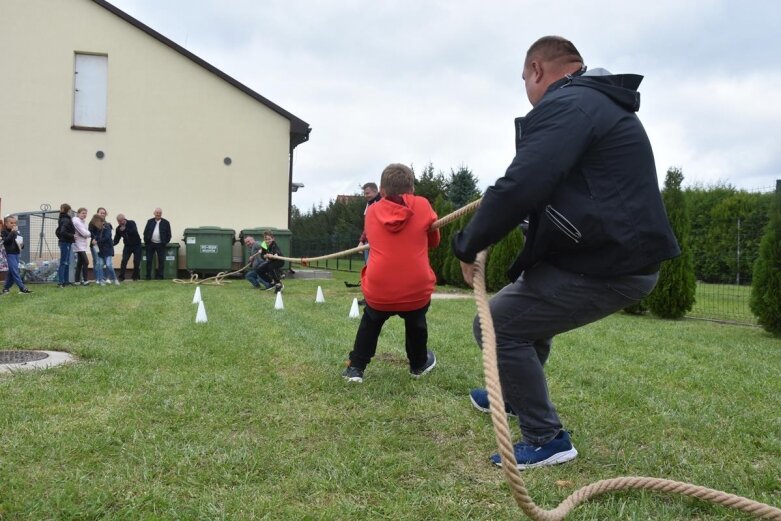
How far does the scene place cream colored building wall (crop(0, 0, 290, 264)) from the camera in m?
17.0

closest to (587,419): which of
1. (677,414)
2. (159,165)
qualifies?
(677,414)

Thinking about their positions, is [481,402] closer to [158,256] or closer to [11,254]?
[11,254]

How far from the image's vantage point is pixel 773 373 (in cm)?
505

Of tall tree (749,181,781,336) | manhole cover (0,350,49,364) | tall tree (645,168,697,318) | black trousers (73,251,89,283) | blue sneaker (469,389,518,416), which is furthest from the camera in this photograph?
black trousers (73,251,89,283)

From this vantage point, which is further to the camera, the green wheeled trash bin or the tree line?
the green wheeled trash bin

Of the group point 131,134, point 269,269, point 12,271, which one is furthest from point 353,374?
point 131,134

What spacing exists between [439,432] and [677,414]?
154cm

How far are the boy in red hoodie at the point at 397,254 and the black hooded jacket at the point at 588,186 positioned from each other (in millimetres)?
1532

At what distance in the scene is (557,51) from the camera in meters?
2.73

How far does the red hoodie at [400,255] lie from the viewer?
4109 mm

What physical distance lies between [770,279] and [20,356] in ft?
29.2

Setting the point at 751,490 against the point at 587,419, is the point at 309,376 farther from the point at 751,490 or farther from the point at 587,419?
the point at 751,490

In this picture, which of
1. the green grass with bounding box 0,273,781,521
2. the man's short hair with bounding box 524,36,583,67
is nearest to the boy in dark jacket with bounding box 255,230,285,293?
the green grass with bounding box 0,273,781,521

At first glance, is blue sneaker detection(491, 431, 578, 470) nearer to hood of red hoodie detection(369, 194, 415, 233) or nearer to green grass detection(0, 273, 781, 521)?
green grass detection(0, 273, 781, 521)
